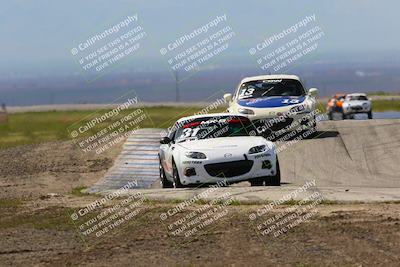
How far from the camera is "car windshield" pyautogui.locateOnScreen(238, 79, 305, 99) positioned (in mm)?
25078

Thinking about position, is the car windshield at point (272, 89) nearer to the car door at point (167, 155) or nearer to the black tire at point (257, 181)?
→ the car door at point (167, 155)

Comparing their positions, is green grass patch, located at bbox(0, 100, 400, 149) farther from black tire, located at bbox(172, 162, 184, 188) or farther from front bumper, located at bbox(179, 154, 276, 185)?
front bumper, located at bbox(179, 154, 276, 185)

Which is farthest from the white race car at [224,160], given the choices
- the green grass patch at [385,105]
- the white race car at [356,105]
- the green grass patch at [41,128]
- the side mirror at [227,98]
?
the green grass patch at [385,105]

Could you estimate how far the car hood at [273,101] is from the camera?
24281mm

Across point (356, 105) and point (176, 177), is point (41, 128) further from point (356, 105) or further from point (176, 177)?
point (176, 177)

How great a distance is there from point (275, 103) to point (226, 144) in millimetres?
9081

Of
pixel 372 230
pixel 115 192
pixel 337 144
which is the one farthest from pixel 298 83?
pixel 372 230

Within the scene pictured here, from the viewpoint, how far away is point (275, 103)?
24.3 m

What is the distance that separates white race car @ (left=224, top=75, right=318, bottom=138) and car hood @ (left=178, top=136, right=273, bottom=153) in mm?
8247

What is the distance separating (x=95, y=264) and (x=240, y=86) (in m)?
16.7

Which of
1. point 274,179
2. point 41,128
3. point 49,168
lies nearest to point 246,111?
point 49,168

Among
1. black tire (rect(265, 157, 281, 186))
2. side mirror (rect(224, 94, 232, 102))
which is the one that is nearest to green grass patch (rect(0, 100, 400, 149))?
side mirror (rect(224, 94, 232, 102))

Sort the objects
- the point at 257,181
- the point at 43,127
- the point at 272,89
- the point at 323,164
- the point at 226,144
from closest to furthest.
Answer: the point at 226,144 < the point at 257,181 < the point at 323,164 < the point at 272,89 < the point at 43,127

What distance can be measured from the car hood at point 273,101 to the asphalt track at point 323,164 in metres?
1.07
